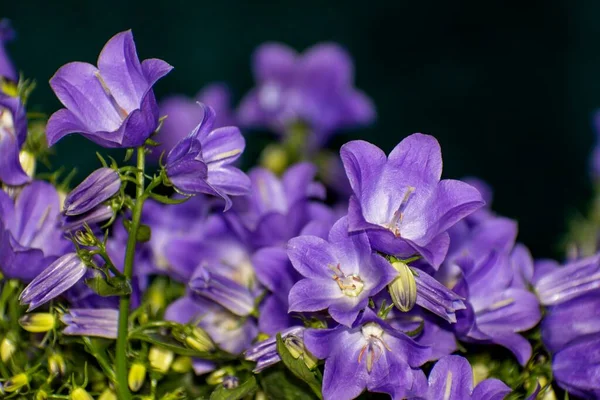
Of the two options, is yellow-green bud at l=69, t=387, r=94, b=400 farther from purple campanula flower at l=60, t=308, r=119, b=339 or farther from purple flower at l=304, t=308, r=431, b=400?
purple flower at l=304, t=308, r=431, b=400

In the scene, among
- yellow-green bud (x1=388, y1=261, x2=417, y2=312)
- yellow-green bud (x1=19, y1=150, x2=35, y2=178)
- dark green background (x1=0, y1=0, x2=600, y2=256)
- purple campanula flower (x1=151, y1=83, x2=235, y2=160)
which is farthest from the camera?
dark green background (x1=0, y1=0, x2=600, y2=256)

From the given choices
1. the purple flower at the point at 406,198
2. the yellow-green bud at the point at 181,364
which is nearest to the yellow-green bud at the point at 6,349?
the yellow-green bud at the point at 181,364

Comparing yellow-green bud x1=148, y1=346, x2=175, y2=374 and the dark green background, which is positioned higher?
yellow-green bud x1=148, y1=346, x2=175, y2=374

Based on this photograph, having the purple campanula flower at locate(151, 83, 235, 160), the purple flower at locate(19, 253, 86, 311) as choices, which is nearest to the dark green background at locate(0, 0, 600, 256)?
the purple campanula flower at locate(151, 83, 235, 160)

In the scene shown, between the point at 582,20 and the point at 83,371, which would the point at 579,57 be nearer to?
the point at 582,20

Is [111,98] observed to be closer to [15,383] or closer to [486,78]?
[15,383]
